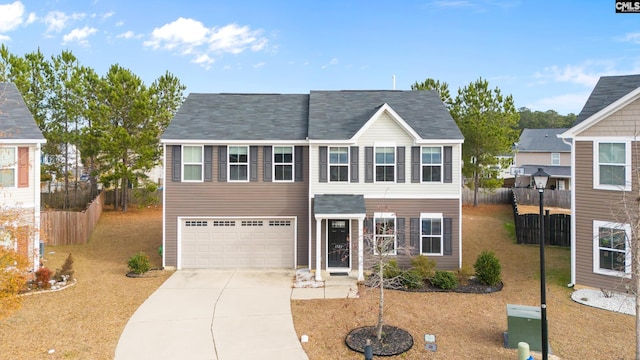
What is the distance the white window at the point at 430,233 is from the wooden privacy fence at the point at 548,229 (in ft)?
24.2

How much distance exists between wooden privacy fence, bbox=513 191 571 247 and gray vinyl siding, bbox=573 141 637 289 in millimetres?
6810

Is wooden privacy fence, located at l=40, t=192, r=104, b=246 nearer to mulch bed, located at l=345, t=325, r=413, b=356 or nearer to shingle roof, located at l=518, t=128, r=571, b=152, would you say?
mulch bed, located at l=345, t=325, r=413, b=356

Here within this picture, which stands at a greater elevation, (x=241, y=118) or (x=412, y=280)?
(x=241, y=118)

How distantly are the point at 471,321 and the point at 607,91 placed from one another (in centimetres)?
1074

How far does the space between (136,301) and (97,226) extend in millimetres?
14890

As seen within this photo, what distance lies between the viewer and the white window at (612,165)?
13258 millimetres

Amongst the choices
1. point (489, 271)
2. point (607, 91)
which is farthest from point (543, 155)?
point (489, 271)

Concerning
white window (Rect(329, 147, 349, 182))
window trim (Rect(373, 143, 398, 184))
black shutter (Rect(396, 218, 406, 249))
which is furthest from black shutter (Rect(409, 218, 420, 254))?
white window (Rect(329, 147, 349, 182))

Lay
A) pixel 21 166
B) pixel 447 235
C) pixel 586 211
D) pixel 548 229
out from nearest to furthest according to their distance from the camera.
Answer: pixel 586 211, pixel 21 166, pixel 447 235, pixel 548 229

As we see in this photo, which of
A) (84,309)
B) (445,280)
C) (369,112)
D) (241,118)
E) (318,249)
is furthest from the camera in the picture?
(241,118)

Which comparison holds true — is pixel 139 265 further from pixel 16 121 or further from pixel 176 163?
pixel 16 121

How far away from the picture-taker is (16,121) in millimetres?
16281

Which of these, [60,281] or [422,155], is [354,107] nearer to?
[422,155]

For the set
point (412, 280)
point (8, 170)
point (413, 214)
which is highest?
point (8, 170)
